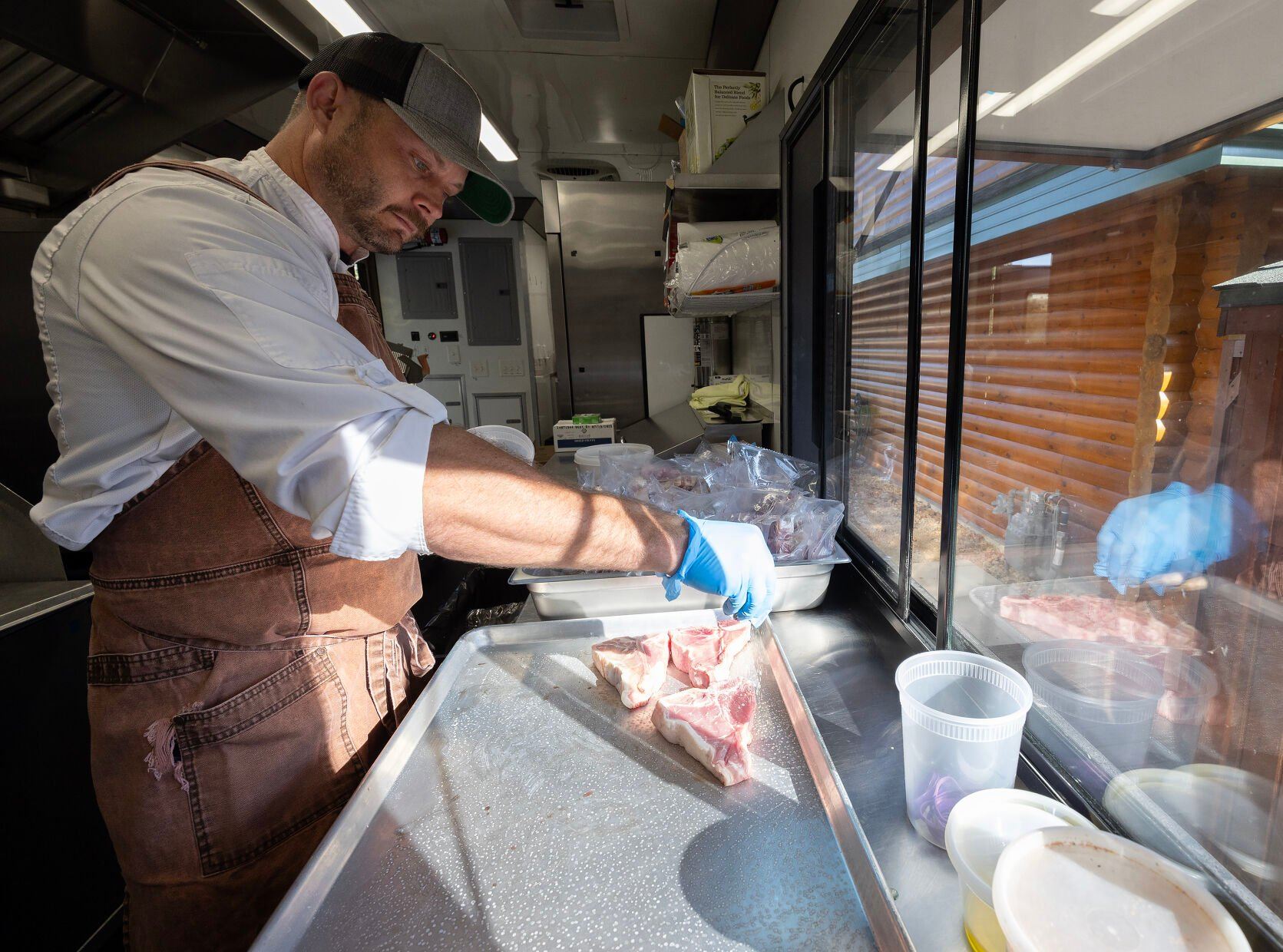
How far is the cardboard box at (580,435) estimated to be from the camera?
370 cm

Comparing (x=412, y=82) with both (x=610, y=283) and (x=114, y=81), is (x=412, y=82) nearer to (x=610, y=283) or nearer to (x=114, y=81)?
(x=114, y=81)

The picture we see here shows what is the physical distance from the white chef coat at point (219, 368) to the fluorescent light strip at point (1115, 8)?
99 centimetres

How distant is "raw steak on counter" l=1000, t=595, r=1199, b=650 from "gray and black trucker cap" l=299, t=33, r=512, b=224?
1.32m

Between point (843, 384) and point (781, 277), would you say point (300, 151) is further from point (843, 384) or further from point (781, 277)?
point (781, 277)

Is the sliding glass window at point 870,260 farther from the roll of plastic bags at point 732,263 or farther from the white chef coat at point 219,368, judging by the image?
the white chef coat at point 219,368

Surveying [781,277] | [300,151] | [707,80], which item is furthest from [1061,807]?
[707,80]

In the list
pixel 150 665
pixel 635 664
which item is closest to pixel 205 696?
pixel 150 665

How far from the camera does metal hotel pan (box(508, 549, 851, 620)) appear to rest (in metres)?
1.43

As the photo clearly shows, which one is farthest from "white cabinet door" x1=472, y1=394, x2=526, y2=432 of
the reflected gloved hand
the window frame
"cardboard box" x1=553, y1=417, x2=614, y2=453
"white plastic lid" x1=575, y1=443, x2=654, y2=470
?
the reflected gloved hand

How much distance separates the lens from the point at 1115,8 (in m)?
0.71

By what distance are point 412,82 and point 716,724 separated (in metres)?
1.26

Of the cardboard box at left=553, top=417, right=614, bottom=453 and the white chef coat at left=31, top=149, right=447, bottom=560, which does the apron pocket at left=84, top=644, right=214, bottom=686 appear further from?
the cardboard box at left=553, top=417, right=614, bottom=453

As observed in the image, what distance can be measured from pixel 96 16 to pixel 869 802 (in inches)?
108

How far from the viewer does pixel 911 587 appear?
1318mm
